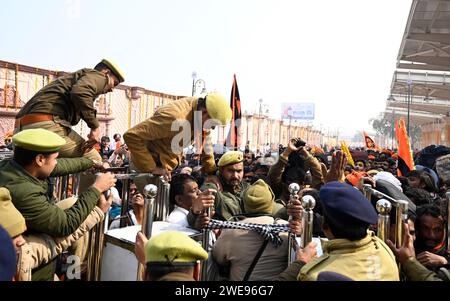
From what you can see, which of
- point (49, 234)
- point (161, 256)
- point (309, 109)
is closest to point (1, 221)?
point (49, 234)

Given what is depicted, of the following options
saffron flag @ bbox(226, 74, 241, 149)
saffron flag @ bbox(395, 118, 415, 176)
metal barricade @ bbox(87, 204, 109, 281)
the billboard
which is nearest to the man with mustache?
metal barricade @ bbox(87, 204, 109, 281)

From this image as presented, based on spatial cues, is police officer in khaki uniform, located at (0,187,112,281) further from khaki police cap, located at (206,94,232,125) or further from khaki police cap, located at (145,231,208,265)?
khaki police cap, located at (206,94,232,125)

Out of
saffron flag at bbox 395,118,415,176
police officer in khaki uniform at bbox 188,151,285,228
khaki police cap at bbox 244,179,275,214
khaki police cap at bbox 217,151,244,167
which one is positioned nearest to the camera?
khaki police cap at bbox 244,179,275,214

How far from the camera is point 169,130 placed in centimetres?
394

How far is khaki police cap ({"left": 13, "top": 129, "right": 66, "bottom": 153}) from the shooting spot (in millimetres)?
2336

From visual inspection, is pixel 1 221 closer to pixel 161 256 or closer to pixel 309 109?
pixel 161 256

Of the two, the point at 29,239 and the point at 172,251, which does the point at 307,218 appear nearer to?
the point at 172,251

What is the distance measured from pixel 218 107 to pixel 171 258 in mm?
2224

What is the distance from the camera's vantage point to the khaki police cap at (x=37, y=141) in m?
2.34

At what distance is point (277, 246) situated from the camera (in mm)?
2791

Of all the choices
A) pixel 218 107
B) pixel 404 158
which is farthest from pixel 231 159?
pixel 404 158

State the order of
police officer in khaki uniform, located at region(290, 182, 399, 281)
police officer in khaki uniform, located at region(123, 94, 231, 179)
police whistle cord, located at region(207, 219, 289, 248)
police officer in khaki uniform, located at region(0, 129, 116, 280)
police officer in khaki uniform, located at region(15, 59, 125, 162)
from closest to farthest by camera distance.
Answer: police officer in khaki uniform, located at region(290, 182, 399, 281) → police officer in khaki uniform, located at region(0, 129, 116, 280) → police whistle cord, located at region(207, 219, 289, 248) → police officer in khaki uniform, located at region(15, 59, 125, 162) → police officer in khaki uniform, located at region(123, 94, 231, 179)
